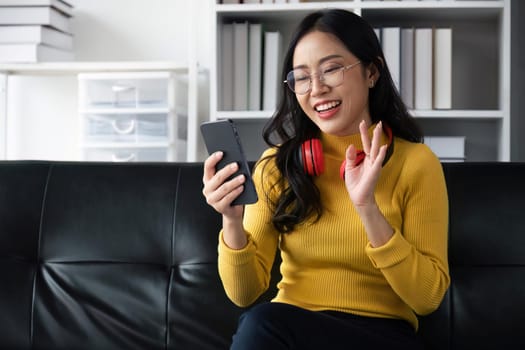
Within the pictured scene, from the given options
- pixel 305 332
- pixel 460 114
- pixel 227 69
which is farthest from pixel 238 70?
pixel 305 332

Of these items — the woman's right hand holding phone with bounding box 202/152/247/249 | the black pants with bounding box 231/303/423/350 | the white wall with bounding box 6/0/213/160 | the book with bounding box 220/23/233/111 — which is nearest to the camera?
the black pants with bounding box 231/303/423/350

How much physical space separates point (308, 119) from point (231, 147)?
12.9 inches

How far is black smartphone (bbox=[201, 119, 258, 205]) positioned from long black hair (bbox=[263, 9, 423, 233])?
160 mm

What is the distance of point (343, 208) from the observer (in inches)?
61.3

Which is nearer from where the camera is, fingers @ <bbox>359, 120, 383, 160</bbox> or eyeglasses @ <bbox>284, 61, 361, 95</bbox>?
fingers @ <bbox>359, 120, 383, 160</bbox>

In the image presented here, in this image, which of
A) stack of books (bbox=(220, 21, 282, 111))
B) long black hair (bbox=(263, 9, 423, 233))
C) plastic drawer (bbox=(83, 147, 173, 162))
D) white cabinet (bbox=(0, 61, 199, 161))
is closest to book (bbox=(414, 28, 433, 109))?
stack of books (bbox=(220, 21, 282, 111))

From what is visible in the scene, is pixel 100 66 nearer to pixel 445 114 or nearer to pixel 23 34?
pixel 23 34

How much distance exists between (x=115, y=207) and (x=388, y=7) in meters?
1.27

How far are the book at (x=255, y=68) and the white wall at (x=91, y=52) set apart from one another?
0.35 meters

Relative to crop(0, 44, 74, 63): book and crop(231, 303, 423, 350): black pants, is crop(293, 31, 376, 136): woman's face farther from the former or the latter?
crop(0, 44, 74, 63): book

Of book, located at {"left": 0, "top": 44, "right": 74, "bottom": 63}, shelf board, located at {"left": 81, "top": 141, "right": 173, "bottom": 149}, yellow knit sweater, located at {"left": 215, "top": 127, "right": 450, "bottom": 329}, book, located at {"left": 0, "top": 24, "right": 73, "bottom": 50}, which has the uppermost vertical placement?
book, located at {"left": 0, "top": 24, "right": 73, "bottom": 50}

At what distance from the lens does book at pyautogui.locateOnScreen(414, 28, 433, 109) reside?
2643mm

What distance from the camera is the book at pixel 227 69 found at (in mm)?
2723

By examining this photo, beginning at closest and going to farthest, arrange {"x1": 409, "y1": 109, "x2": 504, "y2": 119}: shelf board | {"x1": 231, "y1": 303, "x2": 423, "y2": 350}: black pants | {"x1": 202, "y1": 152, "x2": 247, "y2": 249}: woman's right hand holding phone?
{"x1": 231, "y1": 303, "x2": 423, "y2": 350}: black pants
{"x1": 202, "y1": 152, "x2": 247, "y2": 249}: woman's right hand holding phone
{"x1": 409, "y1": 109, "x2": 504, "y2": 119}: shelf board
